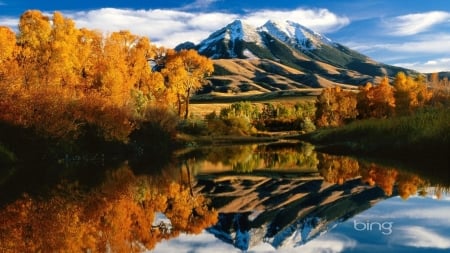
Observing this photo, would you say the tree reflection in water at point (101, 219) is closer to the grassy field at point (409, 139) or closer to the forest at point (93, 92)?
the grassy field at point (409, 139)

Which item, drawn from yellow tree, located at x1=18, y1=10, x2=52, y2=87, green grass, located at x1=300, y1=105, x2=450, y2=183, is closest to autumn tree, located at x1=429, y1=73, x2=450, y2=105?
green grass, located at x1=300, y1=105, x2=450, y2=183

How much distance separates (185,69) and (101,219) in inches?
2296

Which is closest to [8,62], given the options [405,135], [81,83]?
[81,83]

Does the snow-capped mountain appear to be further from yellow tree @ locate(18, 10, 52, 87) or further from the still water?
yellow tree @ locate(18, 10, 52, 87)

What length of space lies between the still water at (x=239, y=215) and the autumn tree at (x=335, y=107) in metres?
61.9

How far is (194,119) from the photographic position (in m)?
81.0

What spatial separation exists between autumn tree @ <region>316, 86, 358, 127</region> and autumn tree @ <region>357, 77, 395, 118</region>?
1.62 meters

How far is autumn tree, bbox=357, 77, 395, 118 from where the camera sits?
79125mm

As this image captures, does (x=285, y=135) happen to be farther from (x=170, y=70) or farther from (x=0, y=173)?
(x=0, y=173)

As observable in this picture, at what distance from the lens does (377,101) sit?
8194cm

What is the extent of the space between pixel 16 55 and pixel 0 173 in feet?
74.3

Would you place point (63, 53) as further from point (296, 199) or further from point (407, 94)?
point (407, 94)

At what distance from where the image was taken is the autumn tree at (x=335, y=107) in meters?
84.6

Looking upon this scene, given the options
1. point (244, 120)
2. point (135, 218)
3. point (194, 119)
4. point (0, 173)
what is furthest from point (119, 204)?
point (244, 120)
